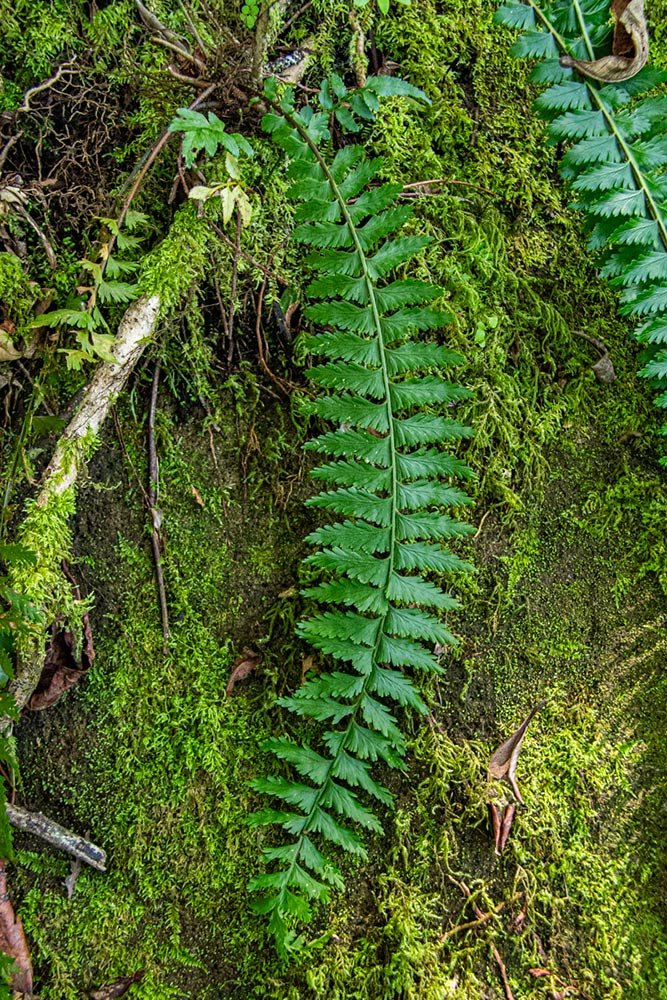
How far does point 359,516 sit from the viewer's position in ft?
7.68

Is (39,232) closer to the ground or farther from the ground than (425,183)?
farther from the ground

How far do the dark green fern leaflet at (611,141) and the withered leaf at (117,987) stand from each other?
2.69 m

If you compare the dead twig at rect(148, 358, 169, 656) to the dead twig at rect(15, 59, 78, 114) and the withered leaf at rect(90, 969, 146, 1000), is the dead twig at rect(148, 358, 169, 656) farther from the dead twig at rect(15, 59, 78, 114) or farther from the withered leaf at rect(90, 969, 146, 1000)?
the withered leaf at rect(90, 969, 146, 1000)

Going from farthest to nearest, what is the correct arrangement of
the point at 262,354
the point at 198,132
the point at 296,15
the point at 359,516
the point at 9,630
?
the point at 296,15
the point at 262,354
the point at 359,516
the point at 198,132
the point at 9,630

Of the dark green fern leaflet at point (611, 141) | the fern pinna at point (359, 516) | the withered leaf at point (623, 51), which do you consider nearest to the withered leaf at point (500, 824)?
the fern pinna at point (359, 516)

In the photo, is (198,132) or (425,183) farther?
(425,183)

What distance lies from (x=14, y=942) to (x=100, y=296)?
2199 millimetres

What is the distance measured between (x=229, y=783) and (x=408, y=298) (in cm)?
186

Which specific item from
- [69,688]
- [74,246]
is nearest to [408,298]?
[74,246]

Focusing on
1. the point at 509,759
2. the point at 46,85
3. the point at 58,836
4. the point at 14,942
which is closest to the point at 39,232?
the point at 46,85

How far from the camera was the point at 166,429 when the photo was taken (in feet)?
8.48

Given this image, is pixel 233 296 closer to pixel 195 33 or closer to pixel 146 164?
pixel 146 164

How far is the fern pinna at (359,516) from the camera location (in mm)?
2283

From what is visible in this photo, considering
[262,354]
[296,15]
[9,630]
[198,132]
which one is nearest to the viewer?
[9,630]
